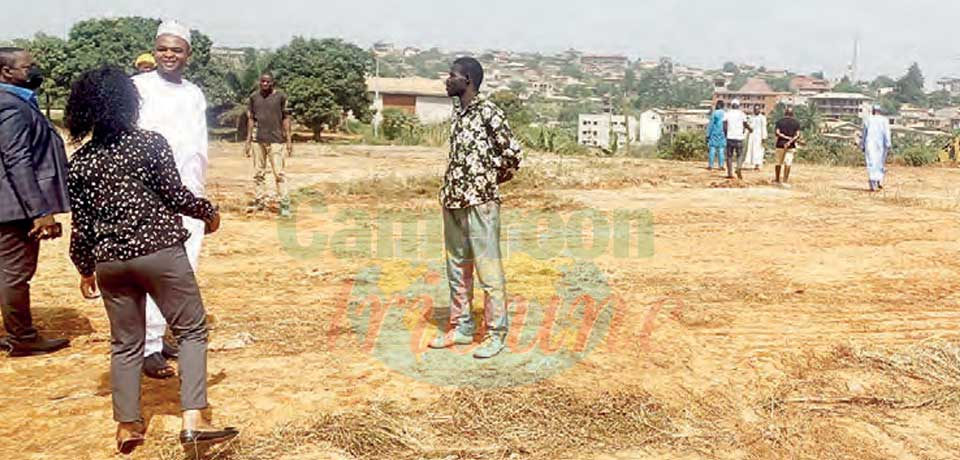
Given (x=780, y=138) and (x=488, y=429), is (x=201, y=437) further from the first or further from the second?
(x=780, y=138)

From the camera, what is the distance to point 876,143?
12969 millimetres

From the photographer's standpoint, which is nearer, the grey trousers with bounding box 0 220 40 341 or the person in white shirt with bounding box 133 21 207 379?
the person in white shirt with bounding box 133 21 207 379

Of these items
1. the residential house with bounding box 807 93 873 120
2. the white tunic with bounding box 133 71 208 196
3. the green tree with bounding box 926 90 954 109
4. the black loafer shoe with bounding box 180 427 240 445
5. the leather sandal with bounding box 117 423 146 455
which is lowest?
the leather sandal with bounding box 117 423 146 455

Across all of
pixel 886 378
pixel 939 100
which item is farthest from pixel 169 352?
pixel 939 100

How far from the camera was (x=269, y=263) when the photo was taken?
7207 millimetres

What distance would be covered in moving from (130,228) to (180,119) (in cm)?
104

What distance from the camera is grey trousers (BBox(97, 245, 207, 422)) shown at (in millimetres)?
3221

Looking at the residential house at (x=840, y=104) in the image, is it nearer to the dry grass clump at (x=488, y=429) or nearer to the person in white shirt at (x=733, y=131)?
the person in white shirt at (x=733, y=131)

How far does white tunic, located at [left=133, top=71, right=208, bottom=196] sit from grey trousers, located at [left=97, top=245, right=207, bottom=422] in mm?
883

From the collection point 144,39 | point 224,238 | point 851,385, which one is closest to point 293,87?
point 144,39

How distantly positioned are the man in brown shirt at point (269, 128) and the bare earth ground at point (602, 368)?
1.01m

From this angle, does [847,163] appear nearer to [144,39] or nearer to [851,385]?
[851,385]

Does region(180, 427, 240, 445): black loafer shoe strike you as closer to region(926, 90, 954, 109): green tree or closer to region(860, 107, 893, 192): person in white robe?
region(860, 107, 893, 192): person in white robe

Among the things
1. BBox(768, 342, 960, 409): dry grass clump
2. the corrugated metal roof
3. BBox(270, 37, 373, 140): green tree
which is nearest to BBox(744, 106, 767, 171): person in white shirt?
BBox(768, 342, 960, 409): dry grass clump
